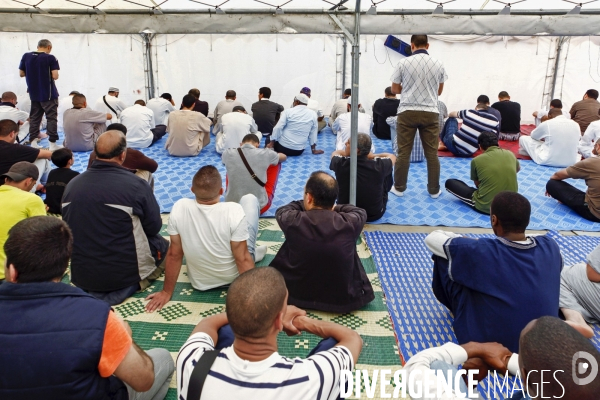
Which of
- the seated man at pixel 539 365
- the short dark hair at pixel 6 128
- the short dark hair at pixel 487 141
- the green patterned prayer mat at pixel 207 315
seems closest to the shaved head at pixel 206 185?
the green patterned prayer mat at pixel 207 315

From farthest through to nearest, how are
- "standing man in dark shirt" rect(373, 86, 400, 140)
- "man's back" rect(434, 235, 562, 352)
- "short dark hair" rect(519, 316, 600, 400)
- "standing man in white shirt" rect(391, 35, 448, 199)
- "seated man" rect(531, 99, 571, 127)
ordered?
"seated man" rect(531, 99, 571, 127) → "standing man in dark shirt" rect(373, 86, 400, 140) → "standing man in white shirt" rect(391, 35, 448, 199) → "man's back" rect(434, 235, 562, 352) → "short dark hair" rect(519, 316, 600, 400)

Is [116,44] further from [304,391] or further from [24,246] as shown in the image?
[304,391]

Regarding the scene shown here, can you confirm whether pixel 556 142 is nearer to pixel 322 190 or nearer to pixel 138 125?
pixel 322 190

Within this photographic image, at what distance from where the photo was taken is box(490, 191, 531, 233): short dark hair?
2.31m

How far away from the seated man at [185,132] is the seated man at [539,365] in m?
6.00

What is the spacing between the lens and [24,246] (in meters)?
1.59

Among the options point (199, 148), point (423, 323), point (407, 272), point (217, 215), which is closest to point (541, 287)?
point (423, 323)

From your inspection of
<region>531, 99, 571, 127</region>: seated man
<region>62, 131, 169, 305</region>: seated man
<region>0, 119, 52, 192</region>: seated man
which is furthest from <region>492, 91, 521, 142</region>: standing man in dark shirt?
<region>0, 119, 52, 192</region>: seated man

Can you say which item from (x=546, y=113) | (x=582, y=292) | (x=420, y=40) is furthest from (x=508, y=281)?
(x=546, y=113)

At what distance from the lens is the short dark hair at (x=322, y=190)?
2803mm

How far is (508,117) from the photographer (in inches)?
309

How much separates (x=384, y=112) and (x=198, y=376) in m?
6.98

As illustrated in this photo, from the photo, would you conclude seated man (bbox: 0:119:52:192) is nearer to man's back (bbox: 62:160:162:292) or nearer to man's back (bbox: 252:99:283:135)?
man's back (bbox: 62:160:162:292)

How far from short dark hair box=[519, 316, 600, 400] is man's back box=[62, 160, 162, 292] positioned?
247cm
